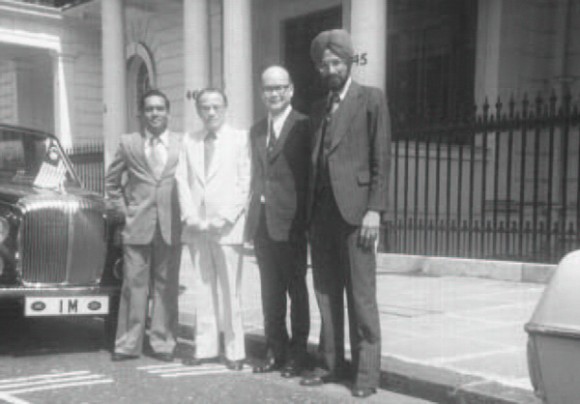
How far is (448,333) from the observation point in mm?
5699

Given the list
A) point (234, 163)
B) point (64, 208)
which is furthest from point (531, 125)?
point (64, 208)

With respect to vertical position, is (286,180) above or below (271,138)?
below

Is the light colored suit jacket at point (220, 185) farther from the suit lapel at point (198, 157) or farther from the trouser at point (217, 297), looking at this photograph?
the trouser at point (217, 297)

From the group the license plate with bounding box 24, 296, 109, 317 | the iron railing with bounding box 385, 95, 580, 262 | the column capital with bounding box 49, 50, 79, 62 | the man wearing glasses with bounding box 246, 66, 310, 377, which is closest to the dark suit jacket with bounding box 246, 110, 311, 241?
the man wearing glasses with bounding box 246, 66, 310, 377

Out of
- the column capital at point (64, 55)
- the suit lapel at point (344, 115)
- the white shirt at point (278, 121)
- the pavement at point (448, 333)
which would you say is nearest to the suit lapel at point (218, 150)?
the white shirt at point (278, 121)

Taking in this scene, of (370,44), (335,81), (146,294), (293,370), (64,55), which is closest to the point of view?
(335,81)

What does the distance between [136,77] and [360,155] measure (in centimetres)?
1692

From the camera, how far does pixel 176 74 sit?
18.5 metres

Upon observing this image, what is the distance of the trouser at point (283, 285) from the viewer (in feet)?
15.9

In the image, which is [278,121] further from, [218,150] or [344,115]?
[344,115]

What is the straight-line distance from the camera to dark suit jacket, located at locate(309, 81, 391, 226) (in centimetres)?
437

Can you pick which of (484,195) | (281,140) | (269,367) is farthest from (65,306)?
(484,195)

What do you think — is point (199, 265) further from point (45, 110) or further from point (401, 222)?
point (45, 110)

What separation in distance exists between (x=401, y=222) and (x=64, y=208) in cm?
552
